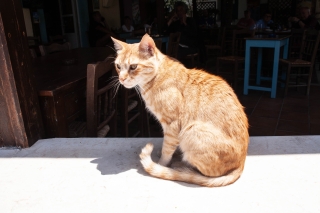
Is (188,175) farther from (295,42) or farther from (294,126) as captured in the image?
(295,42)

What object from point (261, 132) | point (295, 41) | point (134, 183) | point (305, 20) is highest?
point (305, 20)

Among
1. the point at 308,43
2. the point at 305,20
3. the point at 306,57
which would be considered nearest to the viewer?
the point at 308,43

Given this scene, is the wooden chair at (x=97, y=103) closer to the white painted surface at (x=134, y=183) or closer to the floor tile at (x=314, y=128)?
the white painted surface at (x=134, y=183)

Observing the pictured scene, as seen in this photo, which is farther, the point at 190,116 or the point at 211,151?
the point at 190,116

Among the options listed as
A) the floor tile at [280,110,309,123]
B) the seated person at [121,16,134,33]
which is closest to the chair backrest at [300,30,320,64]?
the floor tile at [280,110,309,123]

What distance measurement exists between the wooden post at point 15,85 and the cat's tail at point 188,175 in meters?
0.87

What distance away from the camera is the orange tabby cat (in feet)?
4.50

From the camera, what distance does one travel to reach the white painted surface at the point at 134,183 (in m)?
1.21

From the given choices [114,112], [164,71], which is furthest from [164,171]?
[114,112]

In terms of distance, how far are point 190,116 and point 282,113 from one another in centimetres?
312

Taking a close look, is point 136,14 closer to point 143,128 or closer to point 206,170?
point 143,128

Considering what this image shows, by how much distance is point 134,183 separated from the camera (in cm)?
138

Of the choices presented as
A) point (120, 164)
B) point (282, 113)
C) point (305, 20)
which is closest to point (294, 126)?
point (282, 113)

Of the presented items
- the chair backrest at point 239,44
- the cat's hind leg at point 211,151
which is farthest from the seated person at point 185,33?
the cat's hind leg at point 211,151
